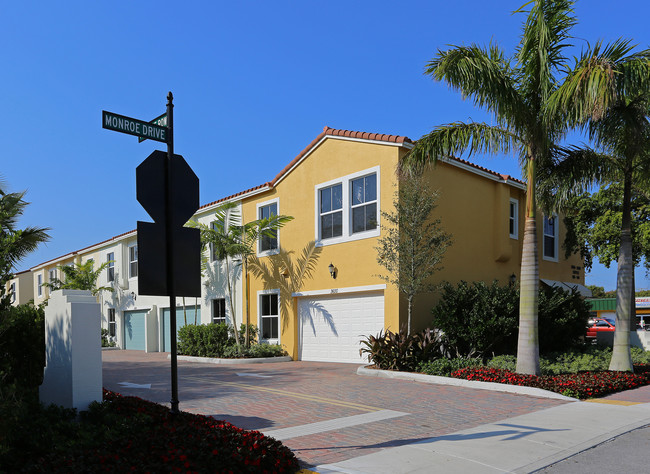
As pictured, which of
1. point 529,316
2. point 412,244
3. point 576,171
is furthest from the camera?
point 412,244

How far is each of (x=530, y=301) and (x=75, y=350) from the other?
8698mm

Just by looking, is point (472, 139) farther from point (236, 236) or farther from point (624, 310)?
point (236, 236)

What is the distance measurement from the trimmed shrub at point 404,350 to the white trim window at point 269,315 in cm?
576

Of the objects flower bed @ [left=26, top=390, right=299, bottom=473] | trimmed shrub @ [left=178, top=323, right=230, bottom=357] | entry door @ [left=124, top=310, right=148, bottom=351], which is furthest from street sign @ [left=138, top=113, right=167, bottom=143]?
entry door @ [left=124, top=310, right=148, bottom=351]

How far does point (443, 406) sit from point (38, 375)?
21.9 ft

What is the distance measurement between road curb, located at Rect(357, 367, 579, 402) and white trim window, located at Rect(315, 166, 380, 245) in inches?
160

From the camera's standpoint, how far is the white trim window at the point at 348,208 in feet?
52.3

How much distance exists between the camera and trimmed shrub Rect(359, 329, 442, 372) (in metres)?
13.6

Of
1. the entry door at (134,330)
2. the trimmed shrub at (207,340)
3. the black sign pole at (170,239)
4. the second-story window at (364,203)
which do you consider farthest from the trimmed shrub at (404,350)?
the entry door at (134,330)

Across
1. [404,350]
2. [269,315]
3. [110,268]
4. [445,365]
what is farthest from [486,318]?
[110,268]

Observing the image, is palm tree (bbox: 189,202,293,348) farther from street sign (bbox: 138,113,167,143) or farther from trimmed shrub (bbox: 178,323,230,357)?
street sign (bbox: 138,113,167,143)

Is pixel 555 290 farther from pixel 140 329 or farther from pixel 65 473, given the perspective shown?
pixel 140 329

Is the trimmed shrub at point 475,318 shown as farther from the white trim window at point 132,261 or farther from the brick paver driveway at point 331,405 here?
the white trim window at point 132,261

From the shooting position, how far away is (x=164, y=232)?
5.92 metres
